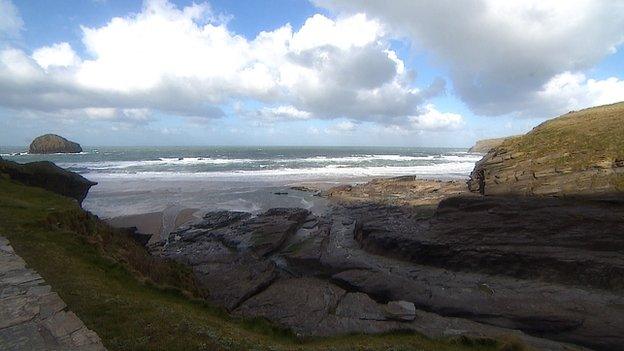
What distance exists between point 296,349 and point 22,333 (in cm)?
492

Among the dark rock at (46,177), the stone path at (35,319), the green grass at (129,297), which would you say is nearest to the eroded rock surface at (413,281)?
the green grass at (129,297)

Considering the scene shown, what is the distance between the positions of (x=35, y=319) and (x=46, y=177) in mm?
15955

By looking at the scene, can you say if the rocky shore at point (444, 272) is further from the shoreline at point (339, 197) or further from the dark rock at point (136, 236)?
the shoreline at point (339, 197)

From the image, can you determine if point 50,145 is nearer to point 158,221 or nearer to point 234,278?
point 158,221

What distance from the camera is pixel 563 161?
71.5 ft

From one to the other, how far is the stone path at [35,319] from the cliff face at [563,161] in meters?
21.6

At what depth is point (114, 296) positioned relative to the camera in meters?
7.83

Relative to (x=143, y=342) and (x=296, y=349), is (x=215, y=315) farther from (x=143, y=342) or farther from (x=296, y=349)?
(x=143, y=342)

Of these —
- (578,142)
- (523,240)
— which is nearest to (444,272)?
(523,240)

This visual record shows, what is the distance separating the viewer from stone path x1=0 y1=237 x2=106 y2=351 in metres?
5.69

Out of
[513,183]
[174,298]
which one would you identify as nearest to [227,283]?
[174,298]

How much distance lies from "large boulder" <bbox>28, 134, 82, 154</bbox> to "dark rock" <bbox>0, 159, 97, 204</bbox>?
412 feet

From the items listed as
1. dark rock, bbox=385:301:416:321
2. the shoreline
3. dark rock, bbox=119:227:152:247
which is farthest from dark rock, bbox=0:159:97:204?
dark rock, bbox=385:301:416:321

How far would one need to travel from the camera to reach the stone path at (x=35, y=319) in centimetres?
569
